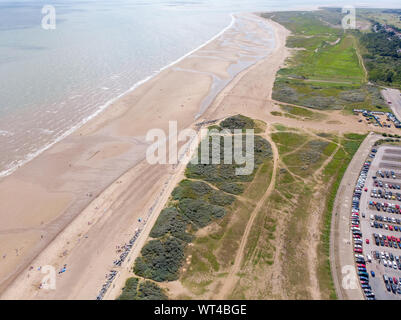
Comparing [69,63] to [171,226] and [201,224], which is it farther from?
[201,224]

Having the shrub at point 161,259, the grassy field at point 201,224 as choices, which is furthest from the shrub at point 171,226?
the shrub at point 161,259

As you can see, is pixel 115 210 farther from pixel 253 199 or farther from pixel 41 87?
pixel 41 87

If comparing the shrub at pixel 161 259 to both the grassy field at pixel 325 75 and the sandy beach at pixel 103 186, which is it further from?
the grassy field at pixel 325 75

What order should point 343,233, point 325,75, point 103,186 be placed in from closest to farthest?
point 343,233, point 103,186, point 325,75

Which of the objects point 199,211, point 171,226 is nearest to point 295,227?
point 199,211

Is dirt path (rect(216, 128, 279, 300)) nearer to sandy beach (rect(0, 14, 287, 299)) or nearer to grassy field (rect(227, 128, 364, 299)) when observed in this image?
grassy field (rect(227, 128, 364, 299))
